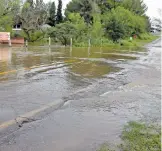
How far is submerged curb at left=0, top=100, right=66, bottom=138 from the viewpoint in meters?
5.32

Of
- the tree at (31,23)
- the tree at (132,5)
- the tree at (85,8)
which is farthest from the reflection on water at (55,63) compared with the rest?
the tree at (132,5)

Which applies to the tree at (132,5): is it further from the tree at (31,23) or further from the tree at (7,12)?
the tree at (7,12)

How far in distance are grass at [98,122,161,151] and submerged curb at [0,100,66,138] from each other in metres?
1.66

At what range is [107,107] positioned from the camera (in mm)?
7168

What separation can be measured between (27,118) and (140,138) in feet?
7.24

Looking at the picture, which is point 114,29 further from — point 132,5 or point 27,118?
point 27,118

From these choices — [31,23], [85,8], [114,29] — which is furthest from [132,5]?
[31,23]

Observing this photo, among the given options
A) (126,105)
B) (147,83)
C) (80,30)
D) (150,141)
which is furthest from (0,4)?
(150,141)

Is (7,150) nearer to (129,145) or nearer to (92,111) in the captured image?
(129,145)

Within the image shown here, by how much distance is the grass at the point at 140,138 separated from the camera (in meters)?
4.64

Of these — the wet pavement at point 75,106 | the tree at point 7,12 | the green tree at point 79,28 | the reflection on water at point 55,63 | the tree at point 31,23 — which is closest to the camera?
the wet pavement at point 75,106

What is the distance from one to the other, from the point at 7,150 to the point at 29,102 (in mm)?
2786

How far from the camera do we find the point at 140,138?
5.04 metres

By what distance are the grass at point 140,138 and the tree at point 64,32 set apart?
106 ft
